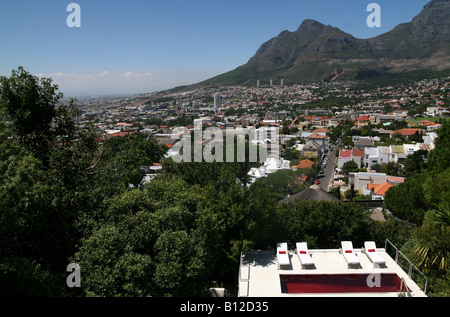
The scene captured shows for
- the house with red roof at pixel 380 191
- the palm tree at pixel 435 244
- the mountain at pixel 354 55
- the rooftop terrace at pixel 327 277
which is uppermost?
the mountain at pixel 354 55

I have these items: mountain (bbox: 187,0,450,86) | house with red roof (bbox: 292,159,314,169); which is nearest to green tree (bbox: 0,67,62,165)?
house with red roof (bbox: 292,159,314,169)

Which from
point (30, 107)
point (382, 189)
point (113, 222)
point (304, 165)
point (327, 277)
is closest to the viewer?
point (113, 222)

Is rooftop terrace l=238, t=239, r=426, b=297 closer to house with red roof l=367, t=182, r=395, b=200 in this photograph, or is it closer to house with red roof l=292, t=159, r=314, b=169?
house with red roof l=367, t=182, r=395, b=200

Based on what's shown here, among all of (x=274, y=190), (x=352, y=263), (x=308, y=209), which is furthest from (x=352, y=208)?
(x=274, y=190)

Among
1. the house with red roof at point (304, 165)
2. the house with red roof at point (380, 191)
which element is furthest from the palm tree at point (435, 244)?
the house with red roof at point (304, 165)

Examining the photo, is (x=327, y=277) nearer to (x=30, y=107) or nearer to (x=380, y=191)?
(x=30, y=107)

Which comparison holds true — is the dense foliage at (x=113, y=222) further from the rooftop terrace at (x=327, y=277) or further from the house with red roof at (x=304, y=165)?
the house with red roof at (x=304, y=165)

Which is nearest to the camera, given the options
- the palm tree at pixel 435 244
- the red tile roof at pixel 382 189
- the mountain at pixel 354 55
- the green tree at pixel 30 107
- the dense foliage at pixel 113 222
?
the dense foliage at pixel 113 222

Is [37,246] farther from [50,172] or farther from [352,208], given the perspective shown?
[352,208]

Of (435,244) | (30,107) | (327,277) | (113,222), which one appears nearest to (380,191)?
(327,277)
